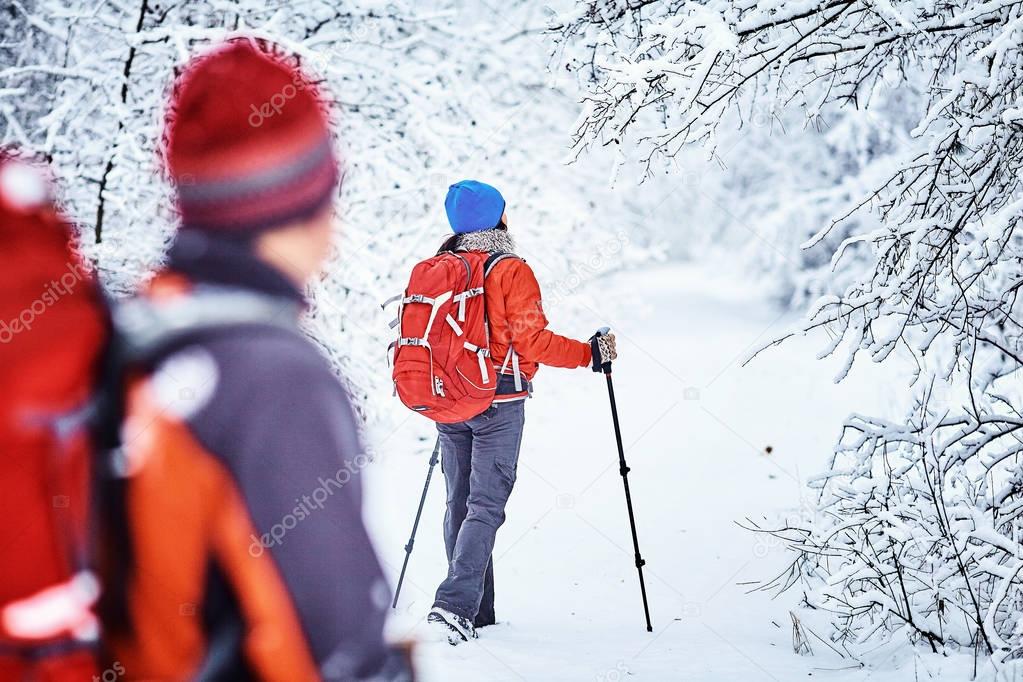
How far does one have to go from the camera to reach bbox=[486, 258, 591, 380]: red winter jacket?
153 inches

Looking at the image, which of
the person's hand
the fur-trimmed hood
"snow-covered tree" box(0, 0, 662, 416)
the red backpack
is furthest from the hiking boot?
"snow-covered tree" box(0, 0, 662, 416)

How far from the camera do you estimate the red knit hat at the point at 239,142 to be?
1.14 m

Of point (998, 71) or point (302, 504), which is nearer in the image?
point (302, 504)

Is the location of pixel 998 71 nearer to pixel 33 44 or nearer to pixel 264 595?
pixel 264 595

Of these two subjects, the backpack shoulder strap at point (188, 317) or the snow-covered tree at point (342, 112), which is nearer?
the backpack shoulder strap at point (188, 317)

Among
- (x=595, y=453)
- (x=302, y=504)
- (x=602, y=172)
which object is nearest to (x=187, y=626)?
(x=302, y=504)

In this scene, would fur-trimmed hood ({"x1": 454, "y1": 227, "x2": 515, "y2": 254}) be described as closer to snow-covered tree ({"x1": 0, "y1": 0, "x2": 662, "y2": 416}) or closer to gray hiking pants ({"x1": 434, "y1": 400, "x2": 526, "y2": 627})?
gray hiking pants ({"x1": 434, "y1": 400, "x2": 526, "y2": 627})

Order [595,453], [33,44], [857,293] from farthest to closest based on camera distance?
[595,453] < [33,44] < [857,293]

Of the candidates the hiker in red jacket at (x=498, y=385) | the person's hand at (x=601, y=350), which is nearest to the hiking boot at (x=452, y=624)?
the hiker in red jacket at (x=498, y=385)

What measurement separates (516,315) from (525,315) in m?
0.04

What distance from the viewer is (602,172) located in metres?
14.5

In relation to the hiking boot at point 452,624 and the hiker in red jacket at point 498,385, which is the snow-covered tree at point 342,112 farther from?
the hiking boot at point 452,624

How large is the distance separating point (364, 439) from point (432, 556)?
16.9 ft

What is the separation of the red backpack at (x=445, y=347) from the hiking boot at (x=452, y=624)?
855 millimetres
